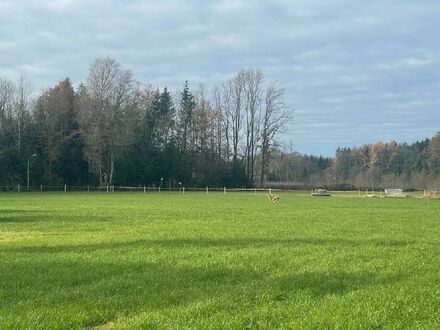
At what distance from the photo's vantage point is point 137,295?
8.41 metres

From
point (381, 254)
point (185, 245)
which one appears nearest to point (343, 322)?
point (381, 254)

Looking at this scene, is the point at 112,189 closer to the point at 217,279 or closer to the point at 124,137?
the point at 124,137

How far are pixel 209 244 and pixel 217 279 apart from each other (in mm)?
5406

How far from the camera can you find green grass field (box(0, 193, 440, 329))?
6969 mm

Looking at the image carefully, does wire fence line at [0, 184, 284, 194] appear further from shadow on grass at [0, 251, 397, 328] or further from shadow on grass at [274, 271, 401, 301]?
shadow on grass at [274, 271, 401, 301]

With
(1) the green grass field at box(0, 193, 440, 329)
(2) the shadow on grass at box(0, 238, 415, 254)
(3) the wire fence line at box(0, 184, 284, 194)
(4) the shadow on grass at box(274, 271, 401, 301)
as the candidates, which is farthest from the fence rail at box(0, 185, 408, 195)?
(4) the shadow on grass at box(274, 271, 401, 301)

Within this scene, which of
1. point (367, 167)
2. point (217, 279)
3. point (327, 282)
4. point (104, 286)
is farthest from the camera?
point (367, 167)

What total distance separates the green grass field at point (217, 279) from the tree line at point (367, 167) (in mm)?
75431

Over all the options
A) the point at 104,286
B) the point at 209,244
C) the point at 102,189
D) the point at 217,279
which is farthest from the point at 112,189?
the point at 104,286

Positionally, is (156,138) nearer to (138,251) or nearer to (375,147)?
(375,147)

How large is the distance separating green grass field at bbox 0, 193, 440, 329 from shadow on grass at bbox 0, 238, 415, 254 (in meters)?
0.03

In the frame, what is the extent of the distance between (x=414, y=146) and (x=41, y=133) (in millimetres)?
96624

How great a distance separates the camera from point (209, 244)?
1543 centimetres

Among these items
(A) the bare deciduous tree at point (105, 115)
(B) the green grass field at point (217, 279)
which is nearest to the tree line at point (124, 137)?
(A) the bare deciduous tree at point (105, 115)
